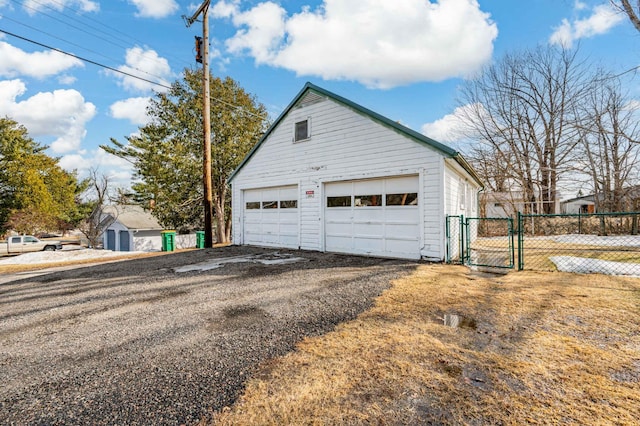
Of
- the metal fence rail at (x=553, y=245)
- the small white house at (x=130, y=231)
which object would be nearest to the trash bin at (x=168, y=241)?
the small white house at (x=130, y=231)

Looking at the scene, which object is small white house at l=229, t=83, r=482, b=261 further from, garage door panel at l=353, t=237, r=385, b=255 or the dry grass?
the dry grass

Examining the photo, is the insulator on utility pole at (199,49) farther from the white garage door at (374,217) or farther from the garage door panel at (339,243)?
the garage door panel at (339,243)

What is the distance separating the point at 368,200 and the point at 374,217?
1.77 feet

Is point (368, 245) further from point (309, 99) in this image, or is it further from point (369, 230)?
point (309, 99)

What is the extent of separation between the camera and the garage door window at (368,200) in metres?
8.57

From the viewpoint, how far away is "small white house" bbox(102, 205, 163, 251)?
25.6 metres

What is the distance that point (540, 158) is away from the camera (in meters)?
21.7

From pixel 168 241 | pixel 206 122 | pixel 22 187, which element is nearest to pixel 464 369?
pixel 206 122

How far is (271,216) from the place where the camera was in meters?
11.3

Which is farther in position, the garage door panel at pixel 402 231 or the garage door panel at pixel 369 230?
the garage door panel at pixel 369 230

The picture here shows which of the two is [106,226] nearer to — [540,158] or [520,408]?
[520,408]

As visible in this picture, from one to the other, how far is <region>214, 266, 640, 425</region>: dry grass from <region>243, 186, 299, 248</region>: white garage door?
264 inches

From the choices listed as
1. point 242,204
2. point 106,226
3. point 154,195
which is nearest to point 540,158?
point 242,204

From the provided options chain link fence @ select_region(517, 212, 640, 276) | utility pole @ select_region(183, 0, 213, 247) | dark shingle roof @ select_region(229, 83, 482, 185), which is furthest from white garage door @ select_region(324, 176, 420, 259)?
utility pole @ select_region(183, 0, 213, 247)
